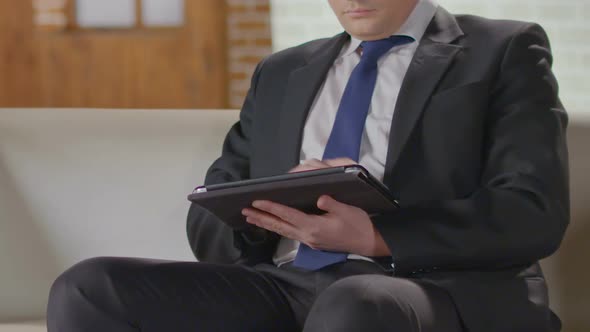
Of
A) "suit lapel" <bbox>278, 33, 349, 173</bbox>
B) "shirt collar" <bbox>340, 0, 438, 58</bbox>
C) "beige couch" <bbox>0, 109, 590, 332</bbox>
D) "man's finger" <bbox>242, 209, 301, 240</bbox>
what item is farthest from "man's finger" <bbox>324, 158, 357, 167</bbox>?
"beige couch" <bbox>0, 109, 590, 332</bbox>

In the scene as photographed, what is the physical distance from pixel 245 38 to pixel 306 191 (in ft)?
10.4

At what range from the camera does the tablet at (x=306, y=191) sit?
1414 mm

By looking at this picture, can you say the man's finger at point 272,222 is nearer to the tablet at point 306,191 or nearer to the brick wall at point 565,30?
the tablet at point 306,191

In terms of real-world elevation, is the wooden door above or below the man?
below

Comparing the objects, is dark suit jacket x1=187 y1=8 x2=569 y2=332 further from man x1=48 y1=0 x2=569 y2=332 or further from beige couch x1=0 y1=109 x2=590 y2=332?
beige couch x1=0 y1=109 x2=590 y2=332

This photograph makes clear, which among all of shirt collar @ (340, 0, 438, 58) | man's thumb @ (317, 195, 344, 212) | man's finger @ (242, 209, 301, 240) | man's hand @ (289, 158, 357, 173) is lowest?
man's finger @ (242, 209, 301, 240)

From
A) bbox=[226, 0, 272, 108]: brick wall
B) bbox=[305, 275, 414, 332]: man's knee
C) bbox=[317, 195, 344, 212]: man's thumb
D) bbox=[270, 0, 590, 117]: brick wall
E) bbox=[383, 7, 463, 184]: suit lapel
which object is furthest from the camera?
bbox=[226, 0, 272, 108]: brick wall

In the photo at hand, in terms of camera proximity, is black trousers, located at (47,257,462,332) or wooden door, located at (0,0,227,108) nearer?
black trousers, located at (47,257,462,332)

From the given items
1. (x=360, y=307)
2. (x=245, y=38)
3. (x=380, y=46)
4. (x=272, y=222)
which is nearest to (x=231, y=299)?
(x=272, y=222)

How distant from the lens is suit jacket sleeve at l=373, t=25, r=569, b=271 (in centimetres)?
159

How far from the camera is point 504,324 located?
1.58 metres

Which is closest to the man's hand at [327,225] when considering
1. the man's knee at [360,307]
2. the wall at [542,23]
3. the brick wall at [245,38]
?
the man's knee at [360,307]

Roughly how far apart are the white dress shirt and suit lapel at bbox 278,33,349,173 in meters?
0.02

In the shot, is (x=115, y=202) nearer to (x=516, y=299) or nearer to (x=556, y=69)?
(x=516, y=299)
